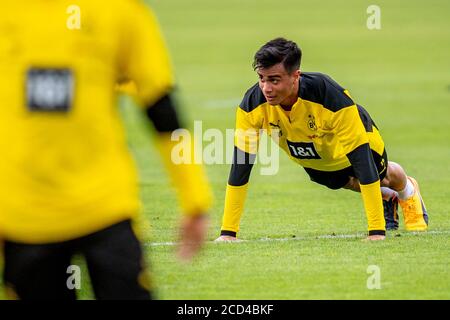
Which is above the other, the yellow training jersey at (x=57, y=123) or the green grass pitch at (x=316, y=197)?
the yellow training jersey at (x=57, y=123)

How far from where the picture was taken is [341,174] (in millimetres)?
10875

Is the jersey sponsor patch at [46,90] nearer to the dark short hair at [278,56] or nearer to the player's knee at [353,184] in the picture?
the dark short hair at [278,56]

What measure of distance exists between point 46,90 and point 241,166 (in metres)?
5.34

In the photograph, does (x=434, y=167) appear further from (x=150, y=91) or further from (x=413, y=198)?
(x=150, y=91)

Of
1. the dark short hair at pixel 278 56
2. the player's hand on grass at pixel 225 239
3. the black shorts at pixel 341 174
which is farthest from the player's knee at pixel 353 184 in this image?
the dark short hair at pixel 278 56

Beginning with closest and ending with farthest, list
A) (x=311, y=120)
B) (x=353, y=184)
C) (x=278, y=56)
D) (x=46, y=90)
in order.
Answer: (x=46, y=90) < (x=278, y=56) < (x=311, y=120) < (x=353, y=184)

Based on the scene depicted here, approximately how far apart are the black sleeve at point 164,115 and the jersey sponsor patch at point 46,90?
39cm

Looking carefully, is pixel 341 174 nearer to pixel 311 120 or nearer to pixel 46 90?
pixel 311 120

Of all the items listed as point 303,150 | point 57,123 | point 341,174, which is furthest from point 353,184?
point 57,123

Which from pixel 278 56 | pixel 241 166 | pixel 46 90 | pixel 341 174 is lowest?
pixel 341 174

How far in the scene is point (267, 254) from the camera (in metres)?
9.73

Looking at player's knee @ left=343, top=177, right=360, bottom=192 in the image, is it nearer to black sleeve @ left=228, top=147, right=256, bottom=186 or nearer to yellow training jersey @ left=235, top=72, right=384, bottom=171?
yellow training jersey @ left=235, top=72, right=384, bottom=171

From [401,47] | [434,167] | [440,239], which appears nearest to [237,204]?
[440,239]

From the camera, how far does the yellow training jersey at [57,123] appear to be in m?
5.03
